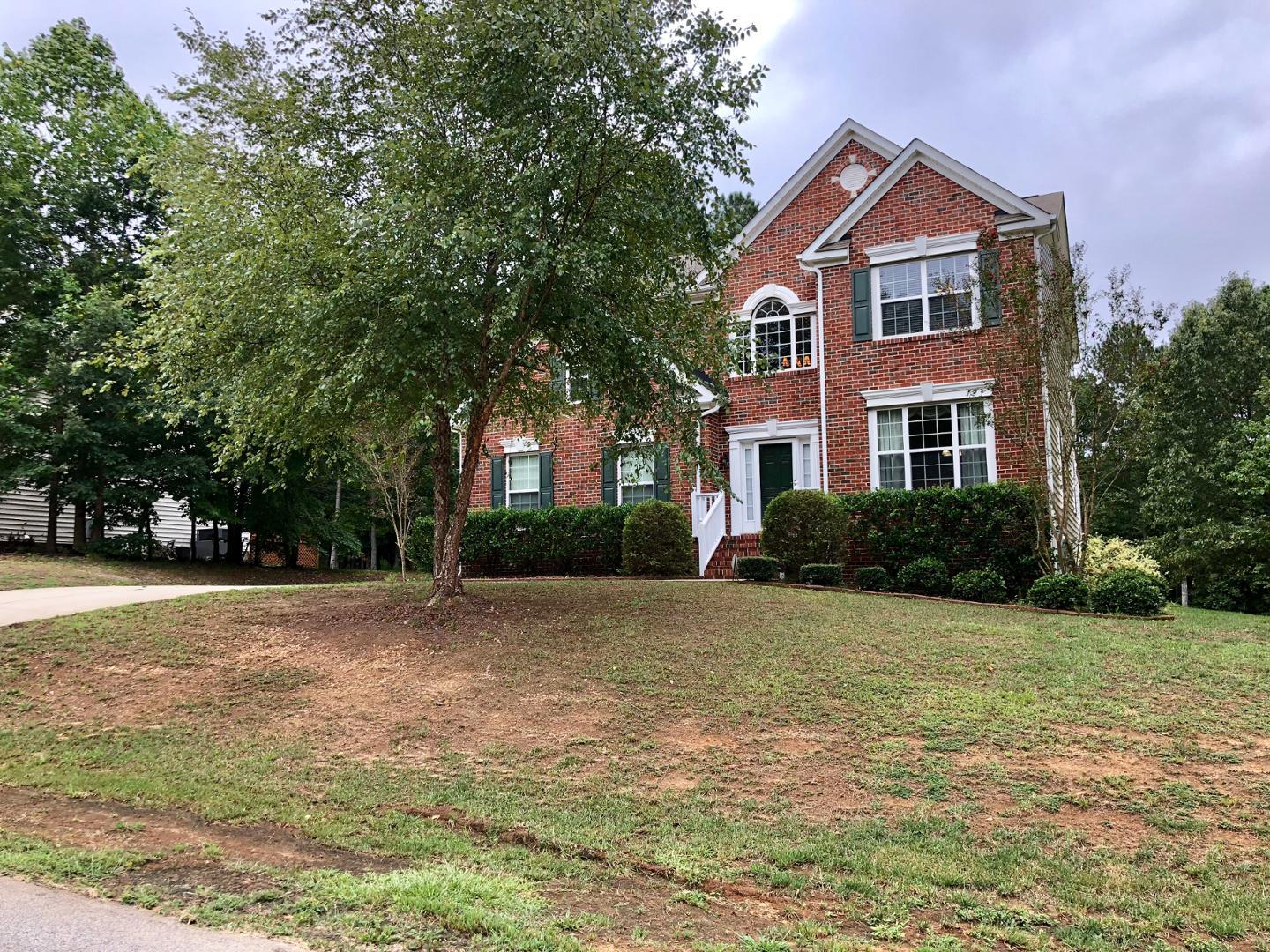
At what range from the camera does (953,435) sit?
15.4 m

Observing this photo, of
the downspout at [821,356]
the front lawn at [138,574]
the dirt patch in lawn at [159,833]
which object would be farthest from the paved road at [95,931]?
the downspout at [821,356]

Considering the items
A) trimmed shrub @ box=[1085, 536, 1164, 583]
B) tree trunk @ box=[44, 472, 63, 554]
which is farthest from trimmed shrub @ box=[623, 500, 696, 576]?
tree trunk @ box=[44, 472, 63, 554]

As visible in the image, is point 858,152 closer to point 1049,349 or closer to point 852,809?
point 1049,349

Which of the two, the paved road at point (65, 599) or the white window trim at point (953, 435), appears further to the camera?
the white window trim at point (953, 435)

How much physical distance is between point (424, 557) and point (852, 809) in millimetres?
13914

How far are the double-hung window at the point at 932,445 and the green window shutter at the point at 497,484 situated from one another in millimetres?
8072

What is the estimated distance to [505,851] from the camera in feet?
15.7

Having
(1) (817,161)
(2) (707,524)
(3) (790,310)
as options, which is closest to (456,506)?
(2) (707,524)

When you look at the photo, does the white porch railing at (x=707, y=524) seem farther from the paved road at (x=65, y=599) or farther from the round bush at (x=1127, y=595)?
the paved road at (x=65, y=599)

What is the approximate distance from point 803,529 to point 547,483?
6.23m

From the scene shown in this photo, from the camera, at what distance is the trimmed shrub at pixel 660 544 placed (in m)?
15.5

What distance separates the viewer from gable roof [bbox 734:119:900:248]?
17812 mm

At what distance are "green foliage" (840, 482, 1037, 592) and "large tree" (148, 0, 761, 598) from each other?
18.2 feet

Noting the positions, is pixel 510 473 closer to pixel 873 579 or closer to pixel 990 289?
pixel 873 579
